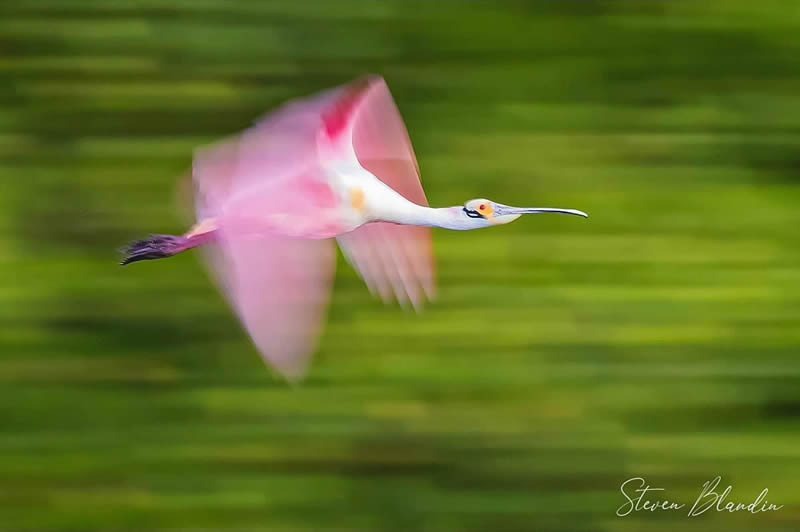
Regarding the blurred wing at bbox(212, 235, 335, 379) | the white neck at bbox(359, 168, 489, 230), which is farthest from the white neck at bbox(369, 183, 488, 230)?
the blurred wing at bbox(212, 235, 335, 379)

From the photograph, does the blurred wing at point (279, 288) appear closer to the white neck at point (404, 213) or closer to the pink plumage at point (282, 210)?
the pink plumage at point (282, 210)

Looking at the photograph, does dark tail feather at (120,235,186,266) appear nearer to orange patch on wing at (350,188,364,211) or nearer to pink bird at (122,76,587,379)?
pink bird at (122,76,587,379)

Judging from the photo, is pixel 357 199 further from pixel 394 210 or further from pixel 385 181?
pixel 385 181

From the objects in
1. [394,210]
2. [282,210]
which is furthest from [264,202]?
[394,210]

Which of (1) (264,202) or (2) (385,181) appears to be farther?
(2) (385,181)

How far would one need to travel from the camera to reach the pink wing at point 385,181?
113 centimetres

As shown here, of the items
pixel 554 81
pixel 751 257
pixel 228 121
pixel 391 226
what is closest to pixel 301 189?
pixel 391 226

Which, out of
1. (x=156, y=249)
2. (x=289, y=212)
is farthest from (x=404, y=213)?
(x=156, y=249)

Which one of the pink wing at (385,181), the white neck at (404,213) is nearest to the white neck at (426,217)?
the white neck at (404,213)

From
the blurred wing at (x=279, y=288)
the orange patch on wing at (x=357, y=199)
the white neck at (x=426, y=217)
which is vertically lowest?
the blurred wing at (x=279, y=288)

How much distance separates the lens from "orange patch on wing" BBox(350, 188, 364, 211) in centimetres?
108

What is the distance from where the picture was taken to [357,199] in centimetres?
108

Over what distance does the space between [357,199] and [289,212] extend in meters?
0.07

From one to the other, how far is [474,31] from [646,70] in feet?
0.89
